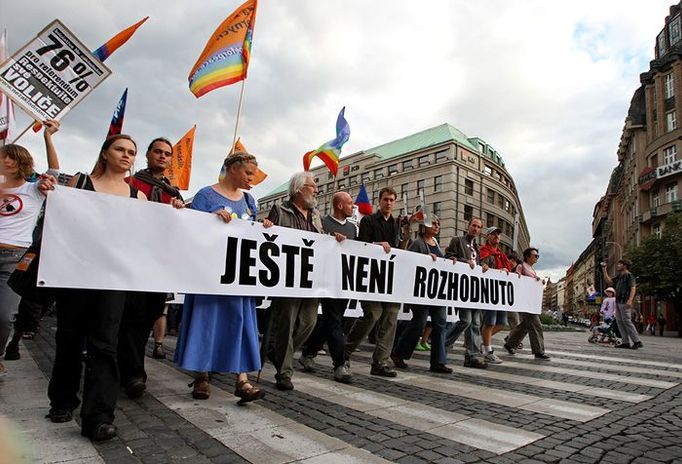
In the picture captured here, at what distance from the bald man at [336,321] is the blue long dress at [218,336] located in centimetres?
118

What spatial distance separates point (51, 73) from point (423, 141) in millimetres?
65060

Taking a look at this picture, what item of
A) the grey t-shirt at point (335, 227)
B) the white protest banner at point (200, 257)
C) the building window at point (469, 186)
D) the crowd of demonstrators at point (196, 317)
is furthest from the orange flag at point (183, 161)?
the building window at point (469, 186)

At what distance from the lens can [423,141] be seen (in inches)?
2640

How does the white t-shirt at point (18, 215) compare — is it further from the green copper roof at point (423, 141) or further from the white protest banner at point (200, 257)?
the green copper roof at point (423, 141)

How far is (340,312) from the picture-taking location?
16.8 feet

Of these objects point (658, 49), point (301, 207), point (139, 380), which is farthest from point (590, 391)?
point (658, 49)

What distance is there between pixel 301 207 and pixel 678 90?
57435mm

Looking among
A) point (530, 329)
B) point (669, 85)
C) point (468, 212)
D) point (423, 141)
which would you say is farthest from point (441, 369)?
point (423, 141)

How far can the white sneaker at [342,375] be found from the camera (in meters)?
4.69

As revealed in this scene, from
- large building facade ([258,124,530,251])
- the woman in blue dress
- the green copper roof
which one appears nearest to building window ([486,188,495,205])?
large building facade ([258,124,530,251])

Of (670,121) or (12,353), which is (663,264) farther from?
(12,353)

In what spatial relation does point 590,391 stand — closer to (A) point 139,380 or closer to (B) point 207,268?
(B) point 207,268

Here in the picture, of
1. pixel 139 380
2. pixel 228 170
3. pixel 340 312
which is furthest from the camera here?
pixel 340 312

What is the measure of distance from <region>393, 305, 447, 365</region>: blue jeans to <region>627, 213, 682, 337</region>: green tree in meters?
34.8
